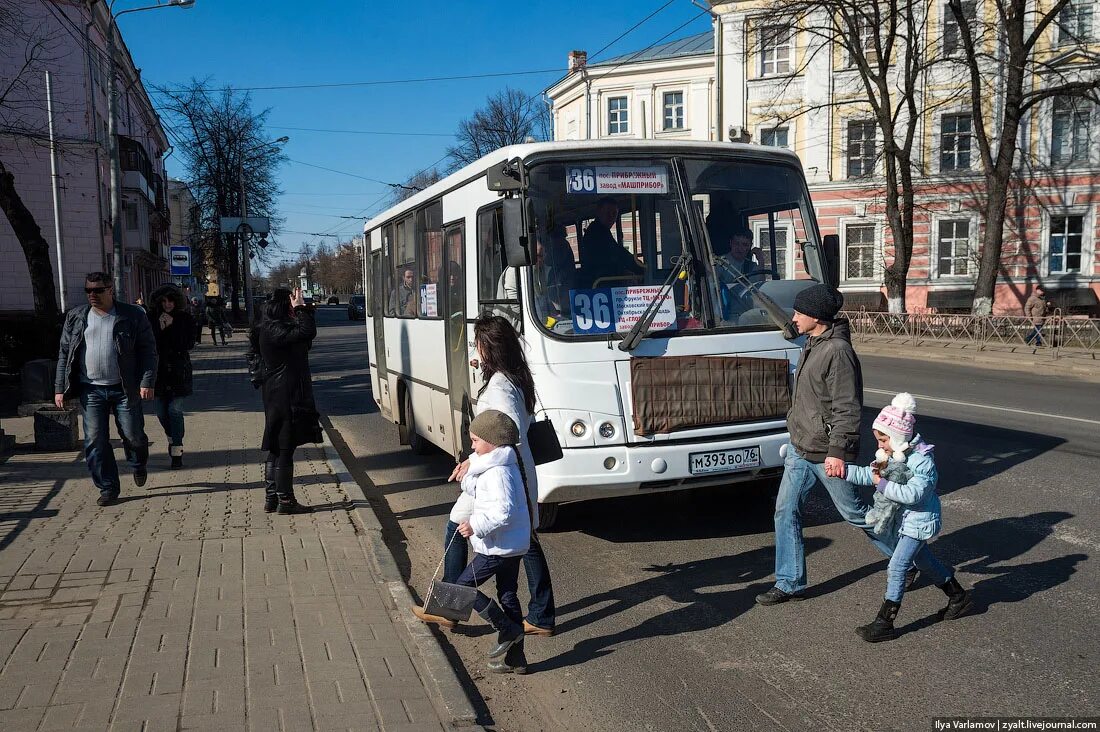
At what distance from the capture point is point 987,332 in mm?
23375

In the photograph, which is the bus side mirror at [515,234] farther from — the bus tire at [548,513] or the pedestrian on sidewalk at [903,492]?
the pedestrian on sidewalk at [903,492]

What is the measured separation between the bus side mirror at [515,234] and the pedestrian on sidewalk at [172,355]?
4.26 m

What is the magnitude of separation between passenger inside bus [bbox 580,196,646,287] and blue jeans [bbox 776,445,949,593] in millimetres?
1796

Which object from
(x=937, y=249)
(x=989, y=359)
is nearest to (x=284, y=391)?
(x=989, y=359)

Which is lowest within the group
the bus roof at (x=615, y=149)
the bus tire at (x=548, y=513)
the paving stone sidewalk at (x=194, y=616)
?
the paving stone sidewalk at (x=194, y=616)

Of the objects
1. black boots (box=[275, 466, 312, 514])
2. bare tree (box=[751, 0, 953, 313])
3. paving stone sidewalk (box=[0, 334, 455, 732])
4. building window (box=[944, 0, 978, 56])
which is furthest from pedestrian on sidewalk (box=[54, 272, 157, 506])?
building window (box=[944, 0, 978, 56])

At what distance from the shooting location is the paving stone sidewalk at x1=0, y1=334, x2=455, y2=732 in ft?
12.2

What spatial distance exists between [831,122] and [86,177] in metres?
30.5

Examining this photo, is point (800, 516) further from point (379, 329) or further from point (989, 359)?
point (989, 359)

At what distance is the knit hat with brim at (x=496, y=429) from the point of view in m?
4.14

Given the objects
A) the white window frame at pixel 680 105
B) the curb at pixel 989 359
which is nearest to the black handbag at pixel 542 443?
the curb at pixel 989 359

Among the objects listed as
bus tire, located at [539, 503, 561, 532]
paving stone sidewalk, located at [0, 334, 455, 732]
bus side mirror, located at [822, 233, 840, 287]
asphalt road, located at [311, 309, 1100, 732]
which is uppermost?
bus side mirror, located at [822, 233, 840, 287]

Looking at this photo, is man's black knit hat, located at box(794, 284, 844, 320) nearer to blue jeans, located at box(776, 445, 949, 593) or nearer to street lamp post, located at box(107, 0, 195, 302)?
blue jeans, located at box(776, 445, 949, 593)

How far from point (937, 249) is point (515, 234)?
37.2 metres
